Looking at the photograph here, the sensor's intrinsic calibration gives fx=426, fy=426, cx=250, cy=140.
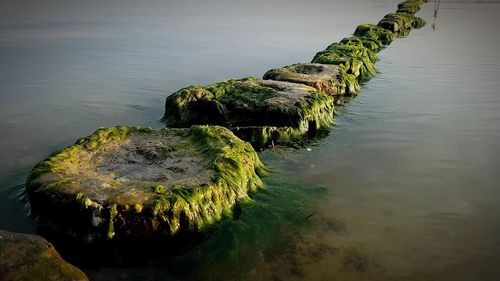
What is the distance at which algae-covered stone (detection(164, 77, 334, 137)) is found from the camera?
7047 millimetres

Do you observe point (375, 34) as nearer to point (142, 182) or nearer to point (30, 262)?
point (142, 182)

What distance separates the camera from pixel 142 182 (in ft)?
14.2

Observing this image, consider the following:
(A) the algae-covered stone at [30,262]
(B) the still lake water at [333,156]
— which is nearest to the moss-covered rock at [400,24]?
(B) the still lake water at [333,156]

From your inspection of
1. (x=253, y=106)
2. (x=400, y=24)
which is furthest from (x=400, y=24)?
(x=253, y=106)

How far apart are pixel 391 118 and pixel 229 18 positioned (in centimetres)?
2131

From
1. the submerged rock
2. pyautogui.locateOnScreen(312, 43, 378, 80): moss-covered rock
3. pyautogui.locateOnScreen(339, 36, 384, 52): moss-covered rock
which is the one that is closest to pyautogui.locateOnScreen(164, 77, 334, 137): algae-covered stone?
the submerged rock

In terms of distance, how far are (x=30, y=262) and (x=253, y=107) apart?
4.75m

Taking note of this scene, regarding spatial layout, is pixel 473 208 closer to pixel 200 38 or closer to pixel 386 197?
pixel 386 197

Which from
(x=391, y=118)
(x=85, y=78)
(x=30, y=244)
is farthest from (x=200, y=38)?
(x=30, y=244)

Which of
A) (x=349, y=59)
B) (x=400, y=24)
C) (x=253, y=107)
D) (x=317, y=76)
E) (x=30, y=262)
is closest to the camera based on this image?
(x=30, y=262)

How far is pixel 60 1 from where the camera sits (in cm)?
3869

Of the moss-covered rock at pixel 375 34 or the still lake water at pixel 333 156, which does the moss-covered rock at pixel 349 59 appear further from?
the moss-covered rock at pixel 375 34

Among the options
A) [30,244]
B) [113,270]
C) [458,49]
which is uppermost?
[458,49]

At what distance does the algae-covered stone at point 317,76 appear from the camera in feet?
29.6
